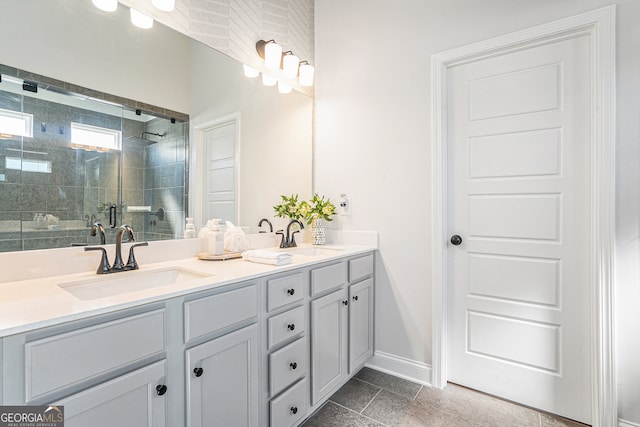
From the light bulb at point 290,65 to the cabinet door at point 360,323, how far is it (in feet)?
5.44

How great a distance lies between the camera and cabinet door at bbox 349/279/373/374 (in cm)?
204

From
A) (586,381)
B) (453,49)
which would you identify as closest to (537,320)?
(586,381)

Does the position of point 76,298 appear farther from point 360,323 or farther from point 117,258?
point 360,323

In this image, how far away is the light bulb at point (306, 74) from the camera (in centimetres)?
251

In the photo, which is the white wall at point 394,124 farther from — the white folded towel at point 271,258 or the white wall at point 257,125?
the white folded towel at point 271,258

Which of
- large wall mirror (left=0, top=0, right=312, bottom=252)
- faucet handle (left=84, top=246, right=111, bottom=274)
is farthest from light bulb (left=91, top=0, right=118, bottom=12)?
faucet handle (left=84, top=246, right=111, bottom=274)

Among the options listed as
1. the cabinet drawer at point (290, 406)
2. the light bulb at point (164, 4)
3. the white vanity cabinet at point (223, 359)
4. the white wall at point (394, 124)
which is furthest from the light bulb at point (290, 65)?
the cabinet drawer at point (290, 406)

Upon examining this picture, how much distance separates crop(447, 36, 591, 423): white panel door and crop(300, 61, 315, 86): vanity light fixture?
109 cm

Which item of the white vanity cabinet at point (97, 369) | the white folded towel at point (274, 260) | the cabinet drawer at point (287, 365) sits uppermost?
the white folded towel at point (274, 260)

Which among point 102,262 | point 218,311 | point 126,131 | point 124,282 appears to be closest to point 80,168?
point 126,131

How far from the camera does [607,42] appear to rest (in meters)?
1.57

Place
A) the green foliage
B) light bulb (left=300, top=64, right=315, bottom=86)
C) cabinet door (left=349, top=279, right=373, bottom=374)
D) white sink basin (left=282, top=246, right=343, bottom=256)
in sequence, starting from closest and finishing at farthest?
1. cabinet door (left=349, top=279, right=373, bottom=374)
2. white sink basin (left=282, top=246, right=343, bottom=256)
3. the green foliage
4. light bulb (left=300, top=64, right=315, bottom=86)

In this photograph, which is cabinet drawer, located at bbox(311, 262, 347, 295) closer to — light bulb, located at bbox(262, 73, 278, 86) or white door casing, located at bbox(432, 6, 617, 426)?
white door casing, located at bbox(432, 6, 617, 426)

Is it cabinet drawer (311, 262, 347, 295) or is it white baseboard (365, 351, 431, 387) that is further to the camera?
white baseboard (365, 351, 431, 387)
